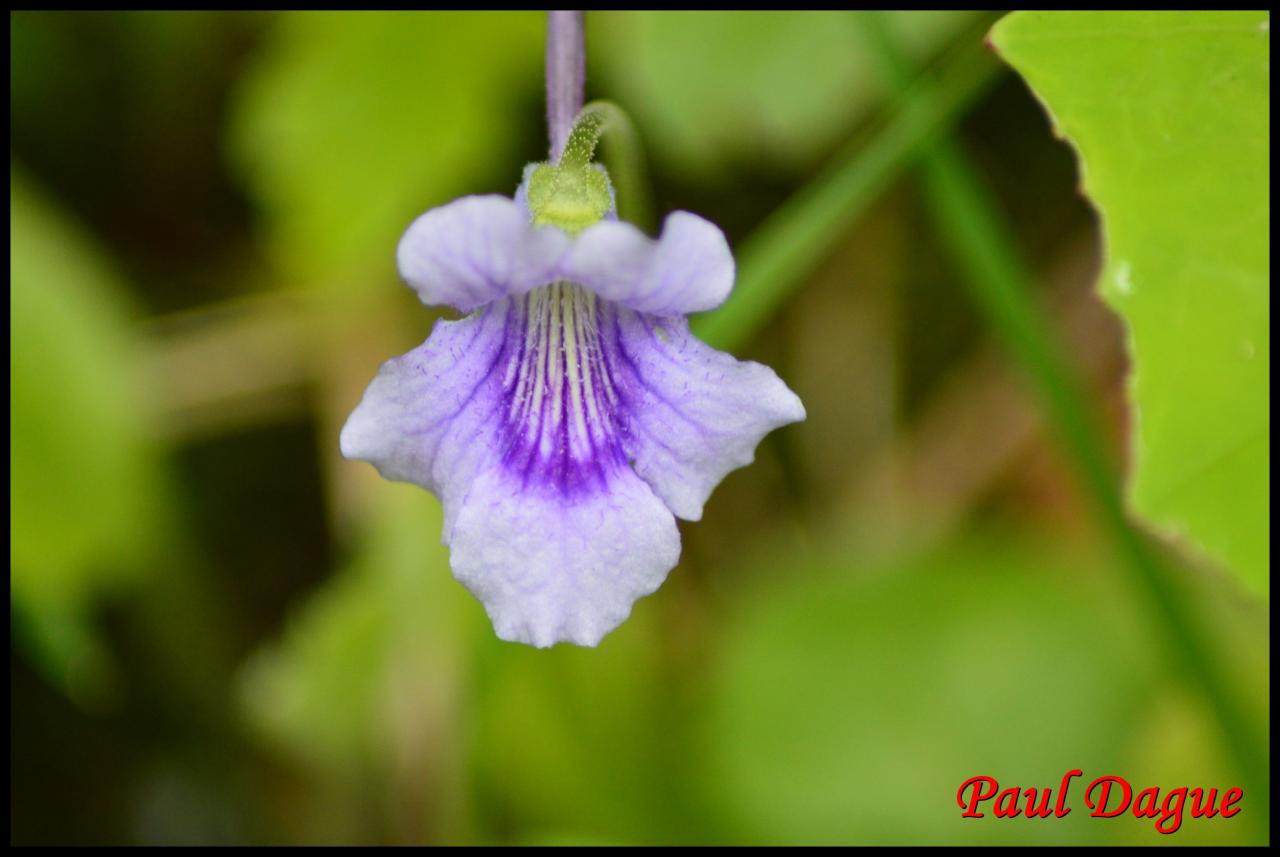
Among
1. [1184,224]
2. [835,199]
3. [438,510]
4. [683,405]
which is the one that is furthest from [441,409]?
[438,510]

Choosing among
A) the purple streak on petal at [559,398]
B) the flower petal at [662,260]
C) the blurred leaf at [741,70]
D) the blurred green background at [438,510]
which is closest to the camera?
the flower petal at [662,260]

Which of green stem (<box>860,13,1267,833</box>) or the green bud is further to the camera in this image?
green stem (<box>860,13,1267,833</box>)

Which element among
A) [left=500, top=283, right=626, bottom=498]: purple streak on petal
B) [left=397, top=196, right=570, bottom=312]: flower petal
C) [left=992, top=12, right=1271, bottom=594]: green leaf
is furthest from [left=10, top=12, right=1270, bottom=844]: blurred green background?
[left=397, top=196, right=570, bottom=312]: flower petal

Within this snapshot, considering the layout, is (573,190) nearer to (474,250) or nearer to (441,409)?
(474,250)

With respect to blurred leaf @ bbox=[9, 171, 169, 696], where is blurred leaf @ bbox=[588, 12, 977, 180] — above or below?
above

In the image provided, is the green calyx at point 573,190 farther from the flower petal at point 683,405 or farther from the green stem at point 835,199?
the green stem at point 835,199

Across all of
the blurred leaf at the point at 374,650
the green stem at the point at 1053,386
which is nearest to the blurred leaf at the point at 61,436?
the blurred leaf at the point at 374,650

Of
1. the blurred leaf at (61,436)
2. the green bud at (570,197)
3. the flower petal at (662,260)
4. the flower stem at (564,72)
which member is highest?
the flower stem at (564,72)

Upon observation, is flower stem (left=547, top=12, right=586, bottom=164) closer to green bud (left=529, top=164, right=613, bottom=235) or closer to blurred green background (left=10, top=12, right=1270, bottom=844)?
green bud (left=529, top=164, right=613, bottom=235)
